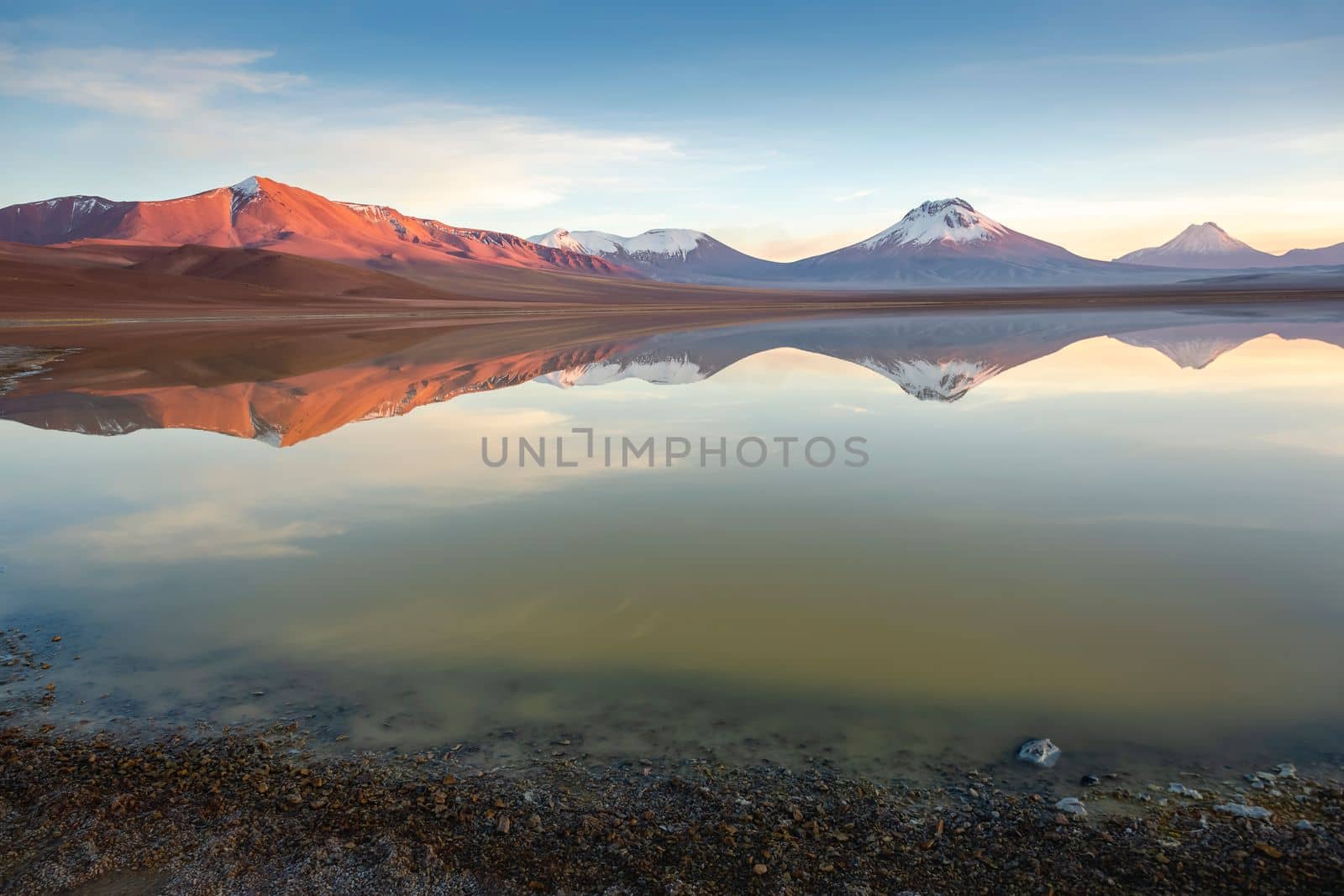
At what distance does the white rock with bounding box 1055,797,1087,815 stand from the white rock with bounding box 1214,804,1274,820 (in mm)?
570

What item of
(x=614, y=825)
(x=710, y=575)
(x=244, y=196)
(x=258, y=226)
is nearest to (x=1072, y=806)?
(x=614, y=825)

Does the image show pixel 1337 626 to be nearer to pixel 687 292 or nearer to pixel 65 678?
pixel 65 678

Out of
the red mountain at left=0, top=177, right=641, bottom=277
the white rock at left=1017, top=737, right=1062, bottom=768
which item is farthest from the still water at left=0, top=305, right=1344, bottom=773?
the red mountain at left=0, top=177, right=641, bottom=277

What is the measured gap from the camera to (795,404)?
1520 cm

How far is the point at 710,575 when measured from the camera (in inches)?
251

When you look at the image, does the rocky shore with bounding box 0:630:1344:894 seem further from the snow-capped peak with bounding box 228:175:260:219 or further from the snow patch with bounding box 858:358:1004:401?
the snow-capped peak with bounding box 228:175:260:219

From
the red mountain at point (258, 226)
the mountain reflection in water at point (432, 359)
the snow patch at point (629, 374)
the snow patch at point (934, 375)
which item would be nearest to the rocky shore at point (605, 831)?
the mountain reflection in water at point (432, 359)

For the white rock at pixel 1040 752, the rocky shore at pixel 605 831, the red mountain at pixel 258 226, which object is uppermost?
the red mountain at pixel 258 226

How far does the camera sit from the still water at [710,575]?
4.39 meters

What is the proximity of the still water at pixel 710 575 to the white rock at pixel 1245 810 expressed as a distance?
38 centimetres

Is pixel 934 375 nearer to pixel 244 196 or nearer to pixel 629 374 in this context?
pixel 629 374

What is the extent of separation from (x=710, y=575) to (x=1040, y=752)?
2.87 m

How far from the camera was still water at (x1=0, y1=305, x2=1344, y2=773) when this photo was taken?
4.39 m

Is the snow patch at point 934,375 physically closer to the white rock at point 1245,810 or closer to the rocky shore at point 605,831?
the white rock at point 1245,810
